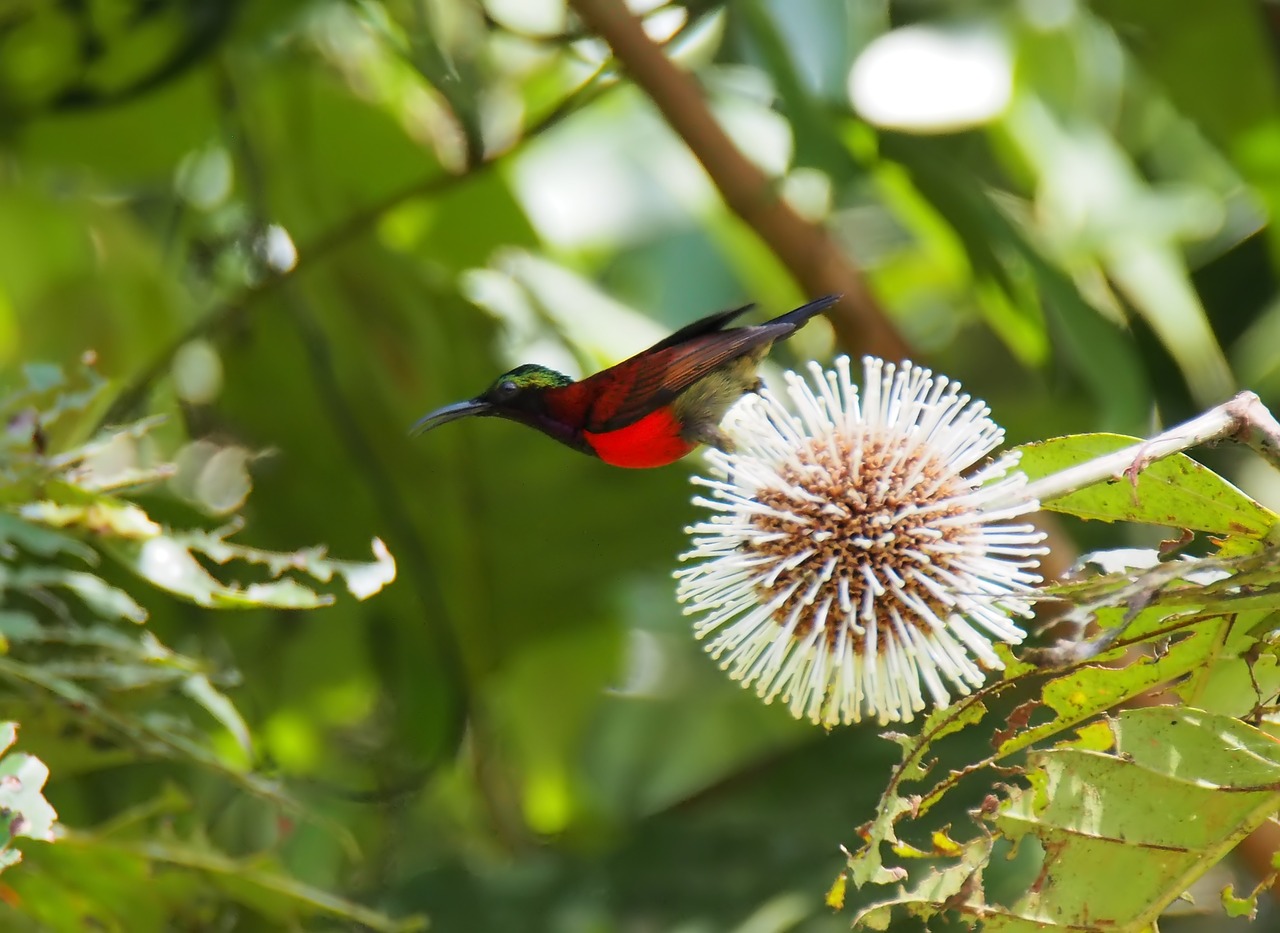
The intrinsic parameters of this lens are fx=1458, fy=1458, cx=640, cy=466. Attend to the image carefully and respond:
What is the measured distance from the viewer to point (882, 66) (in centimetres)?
247

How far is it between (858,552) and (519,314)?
137 cm

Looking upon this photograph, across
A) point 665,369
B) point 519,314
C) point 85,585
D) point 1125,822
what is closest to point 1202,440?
point 1125,822

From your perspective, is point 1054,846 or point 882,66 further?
point 882,66

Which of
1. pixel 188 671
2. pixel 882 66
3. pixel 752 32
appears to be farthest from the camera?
pixel 882 66

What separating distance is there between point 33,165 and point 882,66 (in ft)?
4.54

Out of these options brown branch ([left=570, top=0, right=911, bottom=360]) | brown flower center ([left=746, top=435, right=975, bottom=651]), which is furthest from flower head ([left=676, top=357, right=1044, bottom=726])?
brown branch ([left=570, top=0, right=911, bottom=360])

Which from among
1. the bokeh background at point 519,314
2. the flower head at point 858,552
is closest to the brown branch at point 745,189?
the bokeh background at point 519,314

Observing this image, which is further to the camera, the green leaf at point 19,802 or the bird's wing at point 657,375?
the bird's wing at point 657,375

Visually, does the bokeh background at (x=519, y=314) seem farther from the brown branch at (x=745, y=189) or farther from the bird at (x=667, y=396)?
the bird at (x=667, y=396)

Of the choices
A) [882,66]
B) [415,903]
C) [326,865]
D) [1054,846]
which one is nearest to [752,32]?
[882,66]

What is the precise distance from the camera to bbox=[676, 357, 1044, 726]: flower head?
1.05m

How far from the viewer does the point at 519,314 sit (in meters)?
2.39

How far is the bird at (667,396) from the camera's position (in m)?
1.31

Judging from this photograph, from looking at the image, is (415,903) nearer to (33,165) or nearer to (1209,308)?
(33,165)
